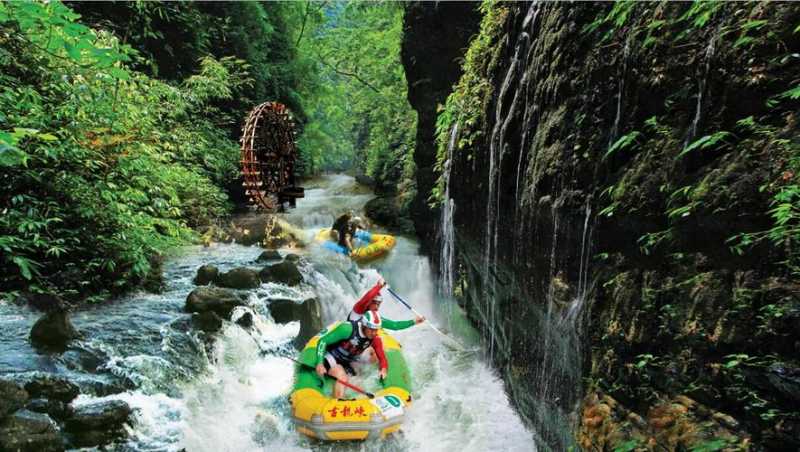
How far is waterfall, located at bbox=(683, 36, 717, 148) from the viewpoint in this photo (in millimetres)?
2908

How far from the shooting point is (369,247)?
12273 mm

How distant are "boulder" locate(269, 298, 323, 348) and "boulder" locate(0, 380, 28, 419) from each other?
372 centimetres

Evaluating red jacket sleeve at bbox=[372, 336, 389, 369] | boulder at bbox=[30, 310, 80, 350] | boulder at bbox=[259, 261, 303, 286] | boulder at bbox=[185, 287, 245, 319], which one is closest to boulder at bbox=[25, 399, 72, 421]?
boulder at bbox=[30, 310, 80, 350]

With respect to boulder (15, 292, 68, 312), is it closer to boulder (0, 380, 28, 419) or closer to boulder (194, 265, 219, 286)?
boulder (0, 380, 28, 419)

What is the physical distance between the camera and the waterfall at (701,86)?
114 inches

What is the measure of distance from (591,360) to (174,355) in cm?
473

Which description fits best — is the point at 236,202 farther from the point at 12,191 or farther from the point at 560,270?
the point at 560,270

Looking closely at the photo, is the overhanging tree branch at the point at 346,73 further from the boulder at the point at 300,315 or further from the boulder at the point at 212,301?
the boulder at the point at 212,301

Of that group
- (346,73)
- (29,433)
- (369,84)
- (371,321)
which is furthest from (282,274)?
(346,73)

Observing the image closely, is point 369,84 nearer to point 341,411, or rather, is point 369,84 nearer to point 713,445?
point 341,411

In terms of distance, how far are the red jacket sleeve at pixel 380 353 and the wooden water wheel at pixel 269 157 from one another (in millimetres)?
3885

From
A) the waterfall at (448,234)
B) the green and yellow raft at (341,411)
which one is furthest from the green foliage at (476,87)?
the green and yellow raft at (341,411)

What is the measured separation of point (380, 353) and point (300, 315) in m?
2.25

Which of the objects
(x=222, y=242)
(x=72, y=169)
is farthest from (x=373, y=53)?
(x=72, y=169)
